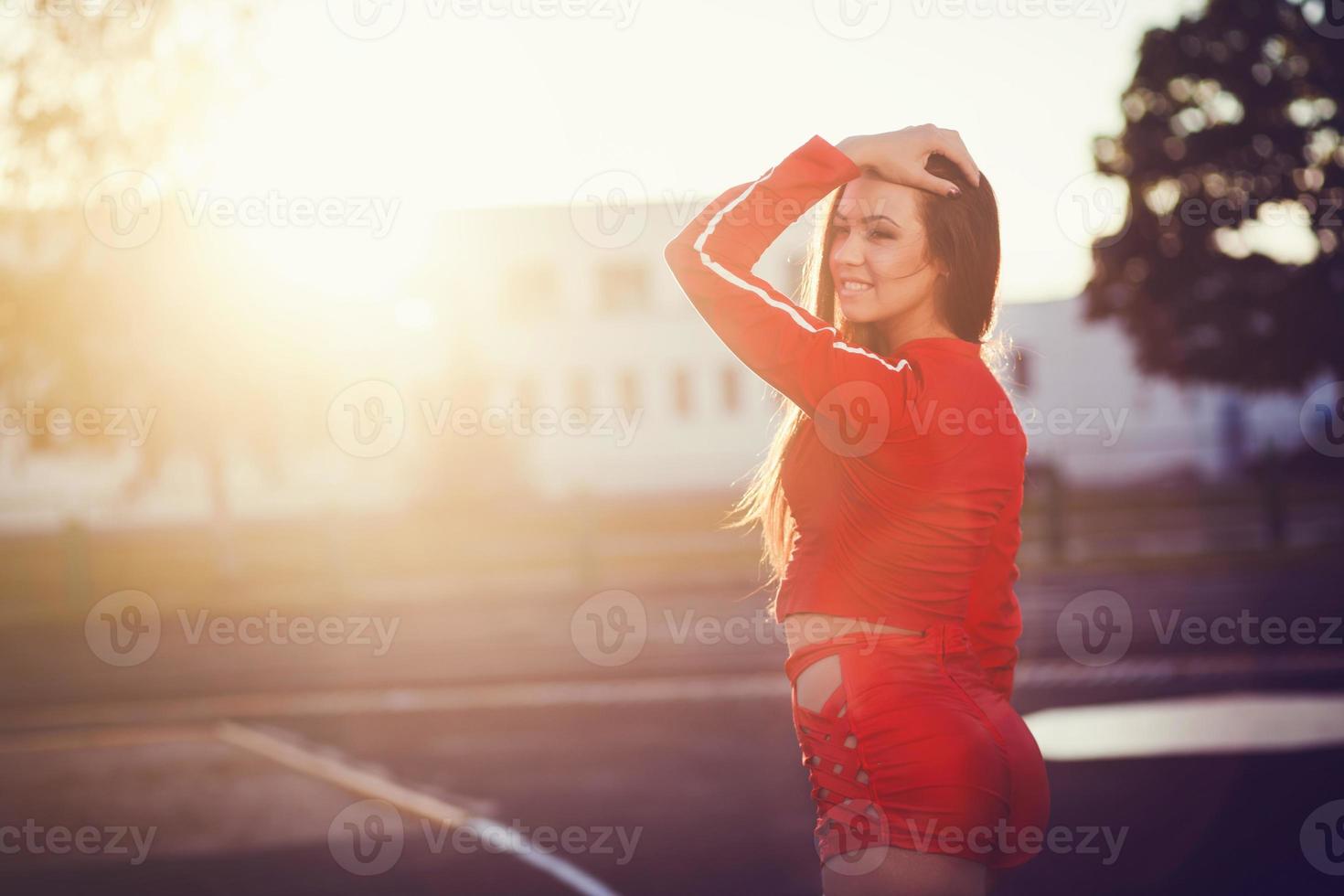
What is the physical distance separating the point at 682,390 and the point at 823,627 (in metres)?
40.9

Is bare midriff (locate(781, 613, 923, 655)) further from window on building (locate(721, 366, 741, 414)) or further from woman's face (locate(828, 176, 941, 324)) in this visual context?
window on building (locate(721, 366, 741, 414))

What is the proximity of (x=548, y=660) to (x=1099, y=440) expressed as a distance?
28.2 m

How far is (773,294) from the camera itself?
6.83ft

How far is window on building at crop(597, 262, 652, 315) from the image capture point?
4250 cm

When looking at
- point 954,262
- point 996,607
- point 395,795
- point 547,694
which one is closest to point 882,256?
point 954,262

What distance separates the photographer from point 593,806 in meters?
6.27

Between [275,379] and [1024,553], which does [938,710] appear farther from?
[275,379]

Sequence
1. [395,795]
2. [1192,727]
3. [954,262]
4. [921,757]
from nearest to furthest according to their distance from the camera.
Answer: [921,757], [954,262], [1192,727], [395,795]

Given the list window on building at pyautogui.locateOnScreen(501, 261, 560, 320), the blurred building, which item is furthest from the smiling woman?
window on building at pyautogui.locateOnScreen(501, 261, 560, 320)

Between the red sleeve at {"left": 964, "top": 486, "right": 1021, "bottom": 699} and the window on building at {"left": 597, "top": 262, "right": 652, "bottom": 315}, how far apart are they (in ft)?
133

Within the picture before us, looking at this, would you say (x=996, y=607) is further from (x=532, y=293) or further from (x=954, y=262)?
(x=532, y=293)

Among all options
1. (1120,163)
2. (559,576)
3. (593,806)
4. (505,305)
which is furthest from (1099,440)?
(593,806)

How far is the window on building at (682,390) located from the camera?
4275 centimetres

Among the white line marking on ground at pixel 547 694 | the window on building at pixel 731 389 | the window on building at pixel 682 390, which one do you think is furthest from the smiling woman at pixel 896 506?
the window on building at pixel 682 390
